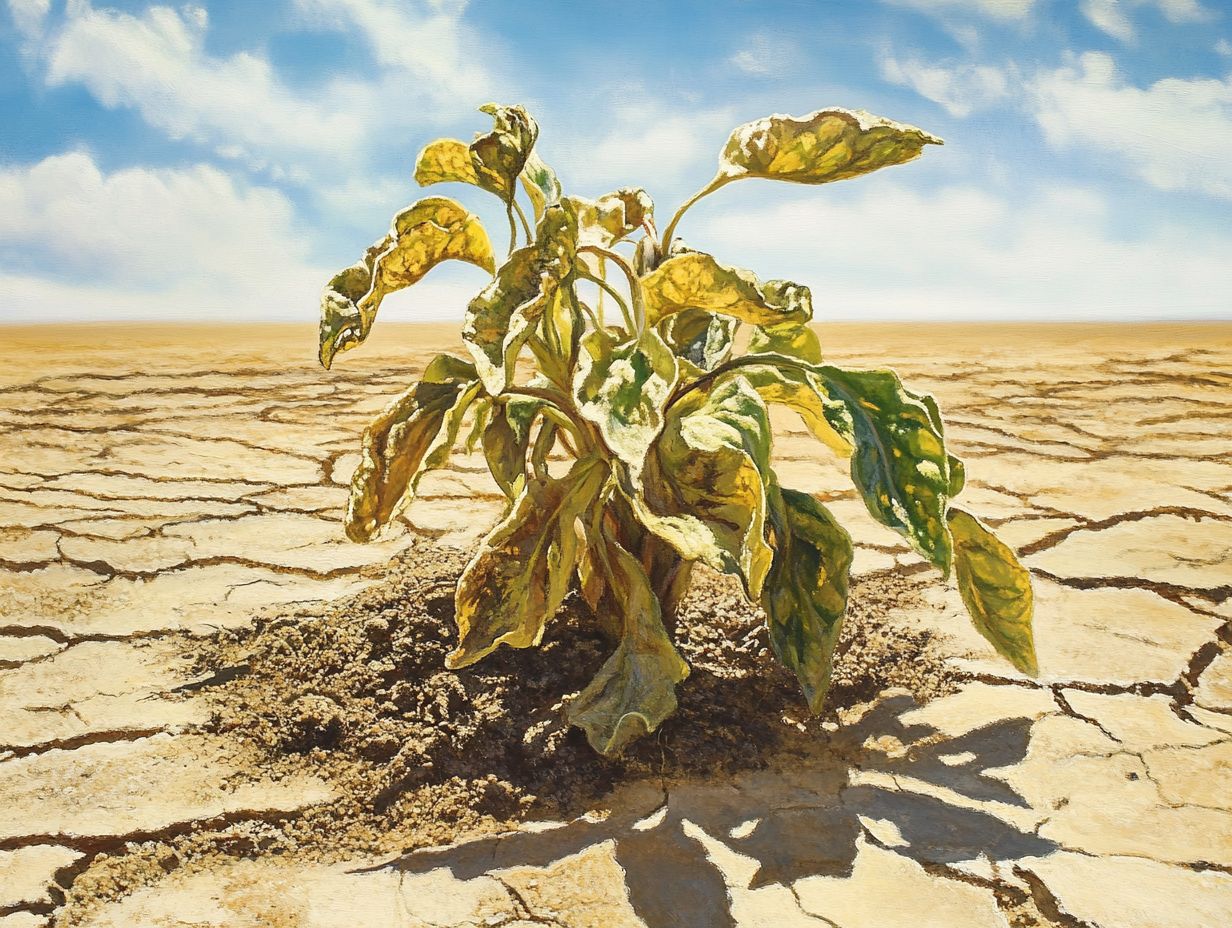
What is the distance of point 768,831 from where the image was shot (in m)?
1.21

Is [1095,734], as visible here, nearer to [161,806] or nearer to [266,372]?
[161,806]

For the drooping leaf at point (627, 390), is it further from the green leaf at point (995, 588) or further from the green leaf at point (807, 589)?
the green leaf at point (995, 588)

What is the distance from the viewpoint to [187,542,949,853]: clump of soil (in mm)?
1261

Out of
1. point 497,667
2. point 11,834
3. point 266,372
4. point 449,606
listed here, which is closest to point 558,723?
point 497,667

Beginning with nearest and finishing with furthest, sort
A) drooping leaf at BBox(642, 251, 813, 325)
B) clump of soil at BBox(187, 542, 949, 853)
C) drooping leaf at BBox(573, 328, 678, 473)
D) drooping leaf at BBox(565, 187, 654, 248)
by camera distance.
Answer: drooping leaf at BBox(573, 328, 678, 473)
drooping leaf at BBox(642, 251, 813, 325)
clump of soil at BBox(187, 542, 949, 853)
drooping leaf at BBox(565, 187, 654, 248)

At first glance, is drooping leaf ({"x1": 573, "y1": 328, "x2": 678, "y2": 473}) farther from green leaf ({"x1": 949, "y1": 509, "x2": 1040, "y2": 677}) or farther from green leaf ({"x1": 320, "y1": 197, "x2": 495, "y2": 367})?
green leaf ({"x1": 949, "y1": 509, "x2": 1040, "y2": 677})

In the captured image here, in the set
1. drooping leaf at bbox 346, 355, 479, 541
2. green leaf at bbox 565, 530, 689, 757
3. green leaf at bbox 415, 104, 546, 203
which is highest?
green leaf at bbox 415, 104, 546, 203

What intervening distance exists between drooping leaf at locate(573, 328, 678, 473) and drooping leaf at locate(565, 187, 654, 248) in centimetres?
24

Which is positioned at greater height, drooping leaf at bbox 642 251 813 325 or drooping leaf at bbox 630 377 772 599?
drooping leaf at bbox 642 251 813 325

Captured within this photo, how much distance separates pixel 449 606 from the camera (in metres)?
1.65

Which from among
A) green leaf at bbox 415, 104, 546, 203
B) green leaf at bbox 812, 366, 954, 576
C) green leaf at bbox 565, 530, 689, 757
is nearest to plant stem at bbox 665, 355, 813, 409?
green leaf at bbox 812, 366, 954, 576

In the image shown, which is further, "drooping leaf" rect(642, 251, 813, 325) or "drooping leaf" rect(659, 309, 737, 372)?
"drooping leaf" rect(659, 309, 737, 372)

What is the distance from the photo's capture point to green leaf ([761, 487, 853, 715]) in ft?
4.11

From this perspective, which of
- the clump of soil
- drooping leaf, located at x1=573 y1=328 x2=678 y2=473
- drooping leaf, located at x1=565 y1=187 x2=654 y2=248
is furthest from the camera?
drooping leaf, located at x1=565 y1=187 x2=654 y2=248
